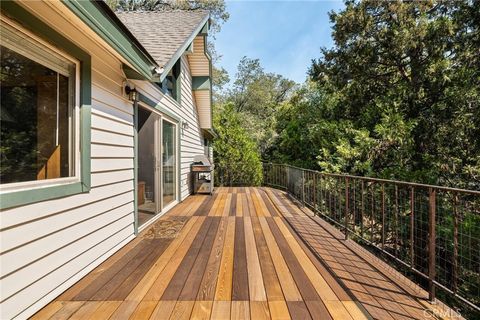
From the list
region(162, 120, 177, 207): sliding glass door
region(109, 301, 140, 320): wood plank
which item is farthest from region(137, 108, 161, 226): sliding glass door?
region(109, 301, 140, 320): wood plank

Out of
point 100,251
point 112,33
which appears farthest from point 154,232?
point 112,33

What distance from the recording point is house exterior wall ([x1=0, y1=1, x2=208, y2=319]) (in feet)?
5.98

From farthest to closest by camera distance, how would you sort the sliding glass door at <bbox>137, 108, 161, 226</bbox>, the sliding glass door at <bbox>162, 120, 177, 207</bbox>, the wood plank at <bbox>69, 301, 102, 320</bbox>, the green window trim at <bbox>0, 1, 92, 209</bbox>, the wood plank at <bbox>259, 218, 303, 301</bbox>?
the sliding glass door at <bbox>162, 120, 177, 207</bbox> → the sliding glass door at <bbox>137, 108, 161, 226</bbox> → the wood plank at <bbox>259, 218, 303, 301</bbox> → the wood plank at <bbox>69, 301, 102, 320</bbox> → the green window trim at <bbox>0, 1, 92, 209</bbox>

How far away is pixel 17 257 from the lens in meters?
1.82

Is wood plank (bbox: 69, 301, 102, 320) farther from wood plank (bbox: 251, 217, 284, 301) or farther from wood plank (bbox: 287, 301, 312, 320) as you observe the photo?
wood plank (bbox: 287, 301, 312, 320)

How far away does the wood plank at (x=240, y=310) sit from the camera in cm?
185

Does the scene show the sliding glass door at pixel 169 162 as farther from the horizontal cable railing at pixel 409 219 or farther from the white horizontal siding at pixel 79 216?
the horizontal cable railing at pixel 409 219

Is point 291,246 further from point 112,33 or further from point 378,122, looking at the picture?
point 378,122

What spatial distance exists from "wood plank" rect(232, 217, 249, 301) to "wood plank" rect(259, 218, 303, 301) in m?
0.32

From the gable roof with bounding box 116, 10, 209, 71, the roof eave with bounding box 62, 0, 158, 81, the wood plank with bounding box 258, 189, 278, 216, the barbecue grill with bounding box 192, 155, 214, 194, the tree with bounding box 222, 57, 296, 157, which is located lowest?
the wood plank with bounding box 258, 189, 278, 216

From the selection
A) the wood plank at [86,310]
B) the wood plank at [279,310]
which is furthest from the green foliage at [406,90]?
the wood plank at [86,310]

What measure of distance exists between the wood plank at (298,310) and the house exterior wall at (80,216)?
6.26ft

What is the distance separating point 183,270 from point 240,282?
2.02ft

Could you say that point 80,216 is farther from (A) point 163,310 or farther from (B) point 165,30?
(B) point 165,30
